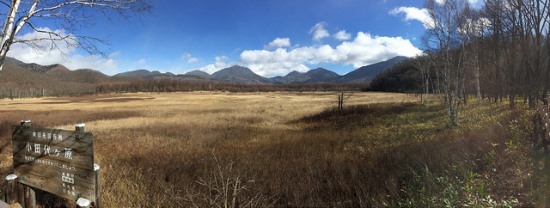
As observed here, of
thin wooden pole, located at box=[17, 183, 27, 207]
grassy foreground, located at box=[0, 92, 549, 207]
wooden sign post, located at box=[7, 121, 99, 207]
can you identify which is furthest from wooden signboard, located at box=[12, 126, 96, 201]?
grassy foreground, located at box=[0, 92, 549, 207]

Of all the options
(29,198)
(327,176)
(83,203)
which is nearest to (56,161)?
(83,203)

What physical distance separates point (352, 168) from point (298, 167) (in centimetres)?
171

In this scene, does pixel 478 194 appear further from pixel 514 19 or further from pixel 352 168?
pixel 514 19

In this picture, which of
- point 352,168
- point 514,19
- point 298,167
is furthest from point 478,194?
point 514,19

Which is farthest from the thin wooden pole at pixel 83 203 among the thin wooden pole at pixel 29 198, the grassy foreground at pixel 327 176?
the thin wooden pole at pixel 29 198

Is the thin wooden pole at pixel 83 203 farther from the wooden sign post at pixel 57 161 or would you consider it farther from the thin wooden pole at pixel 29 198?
the thin wooden pole at pixel 29 198

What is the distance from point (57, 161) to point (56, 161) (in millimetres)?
33

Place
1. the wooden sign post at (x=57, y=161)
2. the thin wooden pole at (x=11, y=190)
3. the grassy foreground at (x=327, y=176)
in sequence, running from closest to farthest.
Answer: the wooden sign post at (x=57, y=161)
the grassy foreground at (x=327, y=176)
the thin wooden pole at (x=11, y=190)

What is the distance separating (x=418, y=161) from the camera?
7.74 metres

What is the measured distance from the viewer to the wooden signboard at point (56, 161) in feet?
14.4

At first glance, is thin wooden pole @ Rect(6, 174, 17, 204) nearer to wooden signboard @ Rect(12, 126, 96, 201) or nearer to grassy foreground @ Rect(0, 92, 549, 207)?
wooden signboard @ Rect(12, 126, 96, 201)

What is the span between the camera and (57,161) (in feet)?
15.7

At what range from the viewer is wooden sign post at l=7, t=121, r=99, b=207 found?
4.36 metres

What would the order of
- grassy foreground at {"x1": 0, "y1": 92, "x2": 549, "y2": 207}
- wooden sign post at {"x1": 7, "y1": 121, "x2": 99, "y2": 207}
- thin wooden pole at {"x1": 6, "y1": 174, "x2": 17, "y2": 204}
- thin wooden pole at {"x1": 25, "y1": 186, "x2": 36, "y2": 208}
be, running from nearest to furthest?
wooden sign post at {"x1": 7, "y1": 121, "x2": 99, "y2": 207} < grassy foreground at {"x1": 0, "y1": 92, "x2": 549, "y2": 207} < thin wooden pole at {"x1": 6, "y1": 174, "x2": 17, "y2": 204} < thin wooden pole at {"x1": 25, "y1": 186, "x2": 36, "y2": 208}
